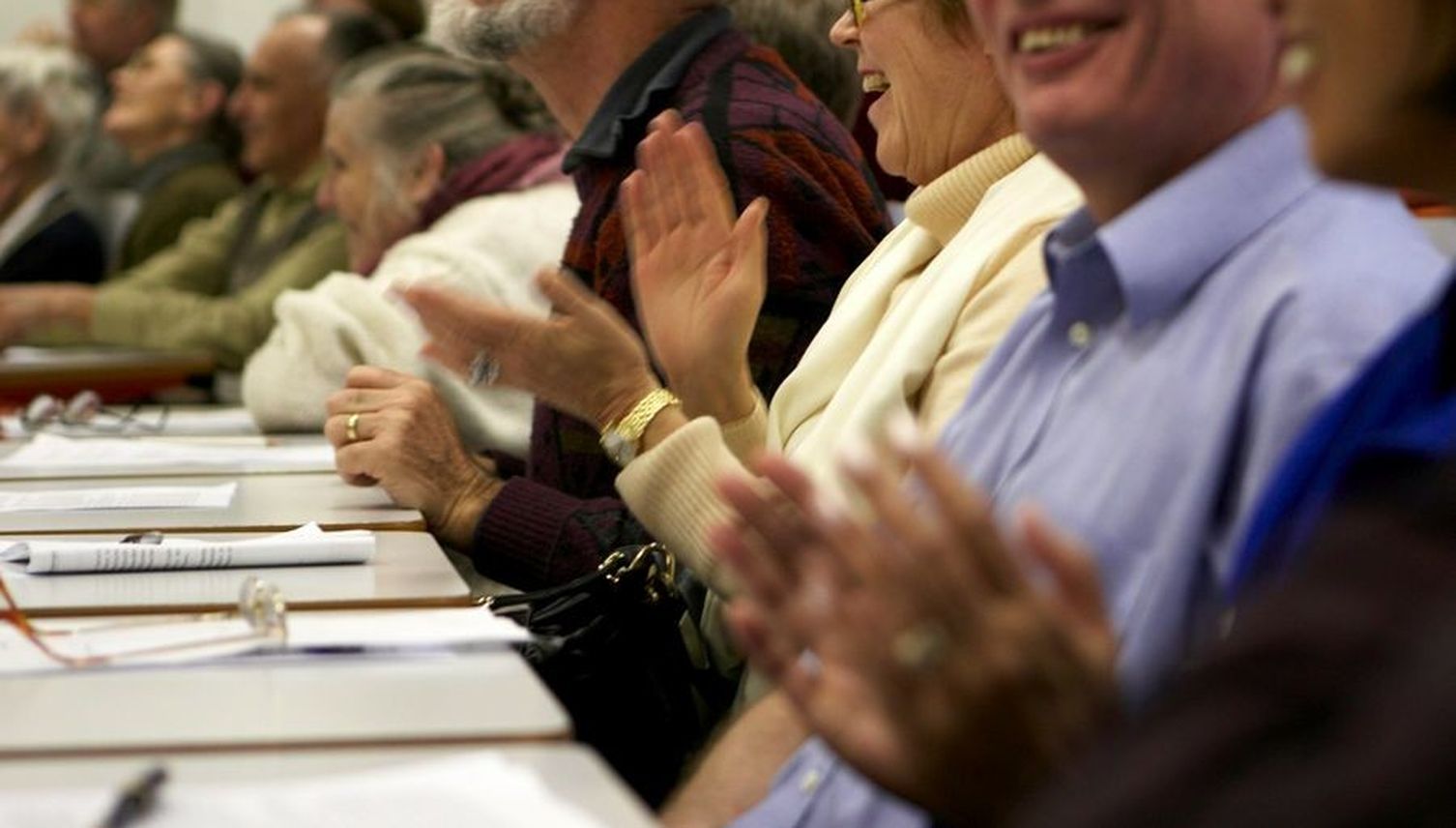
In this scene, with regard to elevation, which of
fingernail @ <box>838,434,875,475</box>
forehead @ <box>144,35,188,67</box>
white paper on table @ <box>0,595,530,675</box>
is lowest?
forehead @ <box>144,35,188,67</box>

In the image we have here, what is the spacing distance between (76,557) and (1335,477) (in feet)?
3.84

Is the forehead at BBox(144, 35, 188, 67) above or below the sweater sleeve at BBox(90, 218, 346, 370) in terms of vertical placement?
below

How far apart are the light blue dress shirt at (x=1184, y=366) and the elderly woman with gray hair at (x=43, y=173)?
15.6ft

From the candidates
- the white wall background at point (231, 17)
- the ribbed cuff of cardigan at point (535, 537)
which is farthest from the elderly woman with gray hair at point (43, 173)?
the ribbed cuff of cardigan at point (535, 537)

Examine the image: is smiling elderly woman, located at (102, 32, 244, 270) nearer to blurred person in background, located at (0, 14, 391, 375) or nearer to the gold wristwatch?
blurred person in background, located at (0, 14, 391, 375)

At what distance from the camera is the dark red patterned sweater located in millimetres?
2189

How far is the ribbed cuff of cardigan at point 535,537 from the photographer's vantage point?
2150 millimetres

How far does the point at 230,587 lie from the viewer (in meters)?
1.67

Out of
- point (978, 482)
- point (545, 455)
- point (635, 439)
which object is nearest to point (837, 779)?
point (978, 482)

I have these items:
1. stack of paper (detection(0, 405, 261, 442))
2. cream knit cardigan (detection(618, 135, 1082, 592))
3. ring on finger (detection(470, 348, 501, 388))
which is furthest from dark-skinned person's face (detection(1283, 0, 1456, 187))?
stack of paper (detection(0, 405, 261, 442))

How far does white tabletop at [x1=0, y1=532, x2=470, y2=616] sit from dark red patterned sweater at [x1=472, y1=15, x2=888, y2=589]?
338 millimetres

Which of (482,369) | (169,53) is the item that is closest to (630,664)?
(482,369)

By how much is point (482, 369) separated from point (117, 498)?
0.51 metres

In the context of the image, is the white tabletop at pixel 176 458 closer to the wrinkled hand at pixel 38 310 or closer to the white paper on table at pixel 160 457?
the white paper on table at pixel 160 457
